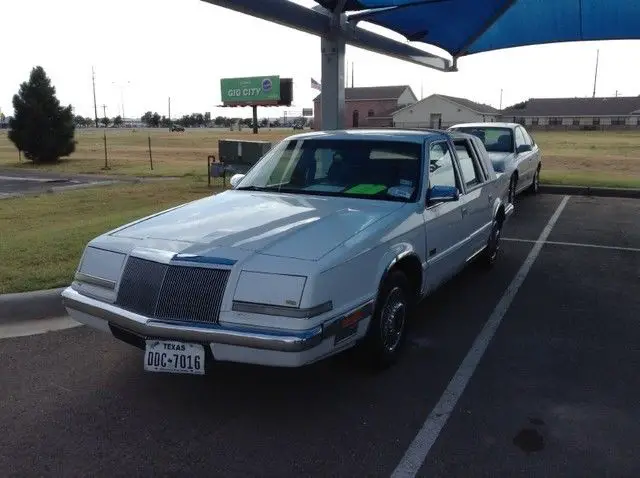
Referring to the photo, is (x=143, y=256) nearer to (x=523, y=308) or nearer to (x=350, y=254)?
(x=350, y=254)

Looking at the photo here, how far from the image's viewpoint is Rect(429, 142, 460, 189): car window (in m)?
4.77

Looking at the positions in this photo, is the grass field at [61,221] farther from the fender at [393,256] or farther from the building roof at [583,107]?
the building roof at [583,107]

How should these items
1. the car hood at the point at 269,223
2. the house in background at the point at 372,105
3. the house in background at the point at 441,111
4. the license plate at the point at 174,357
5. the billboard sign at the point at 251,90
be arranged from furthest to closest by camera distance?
the billboard sign at the point at 251,90
the house in background at the point at 372,105
the house in background at the point at 441,111
the car hood at the point at 269,223
the license plate at the point at 174,357

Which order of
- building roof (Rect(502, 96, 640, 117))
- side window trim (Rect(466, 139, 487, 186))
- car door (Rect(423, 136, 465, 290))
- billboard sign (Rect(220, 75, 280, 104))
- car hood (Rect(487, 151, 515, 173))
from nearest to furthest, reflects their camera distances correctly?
A: car door (Rect(423, 136, 465, 290)), side window trim (Rect(466, 139, 487, 186)), car hood (Rect(487, 151, 515, 173)), building roof (Rect(502, 96, 640, 117)), billboard sign (Rect(220, 75, 280, 104))

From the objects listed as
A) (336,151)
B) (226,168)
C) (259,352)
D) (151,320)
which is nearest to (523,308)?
(336,151)

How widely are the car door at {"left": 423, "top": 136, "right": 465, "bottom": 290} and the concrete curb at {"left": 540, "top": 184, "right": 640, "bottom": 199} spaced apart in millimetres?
9746

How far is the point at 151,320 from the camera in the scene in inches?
128

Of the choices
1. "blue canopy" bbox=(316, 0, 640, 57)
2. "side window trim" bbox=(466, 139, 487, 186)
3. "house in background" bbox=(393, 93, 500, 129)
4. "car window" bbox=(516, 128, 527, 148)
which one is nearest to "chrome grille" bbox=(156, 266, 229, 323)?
"side window trim" bbox=(466, 139, 487, 186)

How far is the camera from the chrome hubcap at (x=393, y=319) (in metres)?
3.86

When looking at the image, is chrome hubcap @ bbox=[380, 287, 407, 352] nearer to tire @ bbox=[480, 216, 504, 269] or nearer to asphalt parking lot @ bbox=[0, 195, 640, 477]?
asphalt parking lot @ bbox=[0, 195, 640, 477]

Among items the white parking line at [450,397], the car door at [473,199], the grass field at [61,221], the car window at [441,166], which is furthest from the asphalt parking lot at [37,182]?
the white parking line at [450,397]

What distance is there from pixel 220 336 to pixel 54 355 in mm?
1924

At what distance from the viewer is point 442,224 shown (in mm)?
4707

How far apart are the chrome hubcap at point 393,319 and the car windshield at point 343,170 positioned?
0.84 meters
